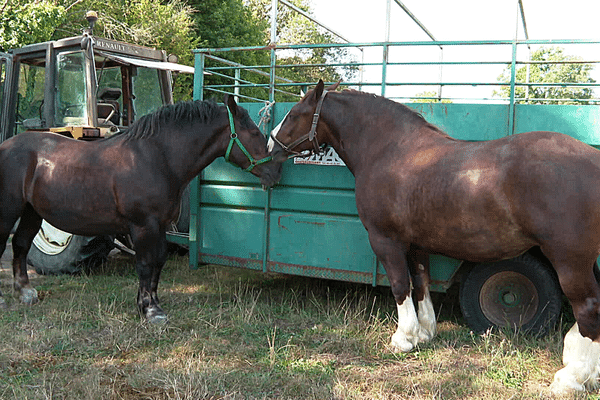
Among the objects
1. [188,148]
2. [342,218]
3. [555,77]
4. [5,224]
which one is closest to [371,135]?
[342,218]

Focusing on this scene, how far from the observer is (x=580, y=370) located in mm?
2986

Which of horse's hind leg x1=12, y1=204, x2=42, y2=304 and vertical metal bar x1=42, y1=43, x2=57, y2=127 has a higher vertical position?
vertical metal bar x1=42, y1=43, x2=57, y2=127

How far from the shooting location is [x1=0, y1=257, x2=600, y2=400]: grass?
116 inches

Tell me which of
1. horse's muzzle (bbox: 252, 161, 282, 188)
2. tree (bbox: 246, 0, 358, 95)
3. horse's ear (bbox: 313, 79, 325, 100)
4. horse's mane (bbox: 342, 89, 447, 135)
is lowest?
horse's muzzle (bbox: 252, 161, 282, 188)

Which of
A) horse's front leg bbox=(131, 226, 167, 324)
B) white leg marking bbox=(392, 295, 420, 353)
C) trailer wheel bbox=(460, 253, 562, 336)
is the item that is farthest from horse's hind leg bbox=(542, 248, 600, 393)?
horse's front leg bbox=(131, 226, 167, 324)

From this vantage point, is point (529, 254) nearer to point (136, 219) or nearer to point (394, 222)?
point (394, 222)

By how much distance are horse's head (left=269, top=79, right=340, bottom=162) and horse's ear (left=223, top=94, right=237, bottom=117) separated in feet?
1.39

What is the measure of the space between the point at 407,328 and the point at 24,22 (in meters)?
10.5

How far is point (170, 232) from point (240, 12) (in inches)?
694

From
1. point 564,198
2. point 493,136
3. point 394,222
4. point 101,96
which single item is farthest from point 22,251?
point 564,198

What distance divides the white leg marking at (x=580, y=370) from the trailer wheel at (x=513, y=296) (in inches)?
24.2

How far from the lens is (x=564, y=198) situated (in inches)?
117

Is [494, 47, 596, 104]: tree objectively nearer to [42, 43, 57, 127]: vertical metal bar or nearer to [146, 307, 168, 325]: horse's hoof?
[146, 307, 168, 325]: horse's hoof

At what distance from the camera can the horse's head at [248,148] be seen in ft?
14.1
